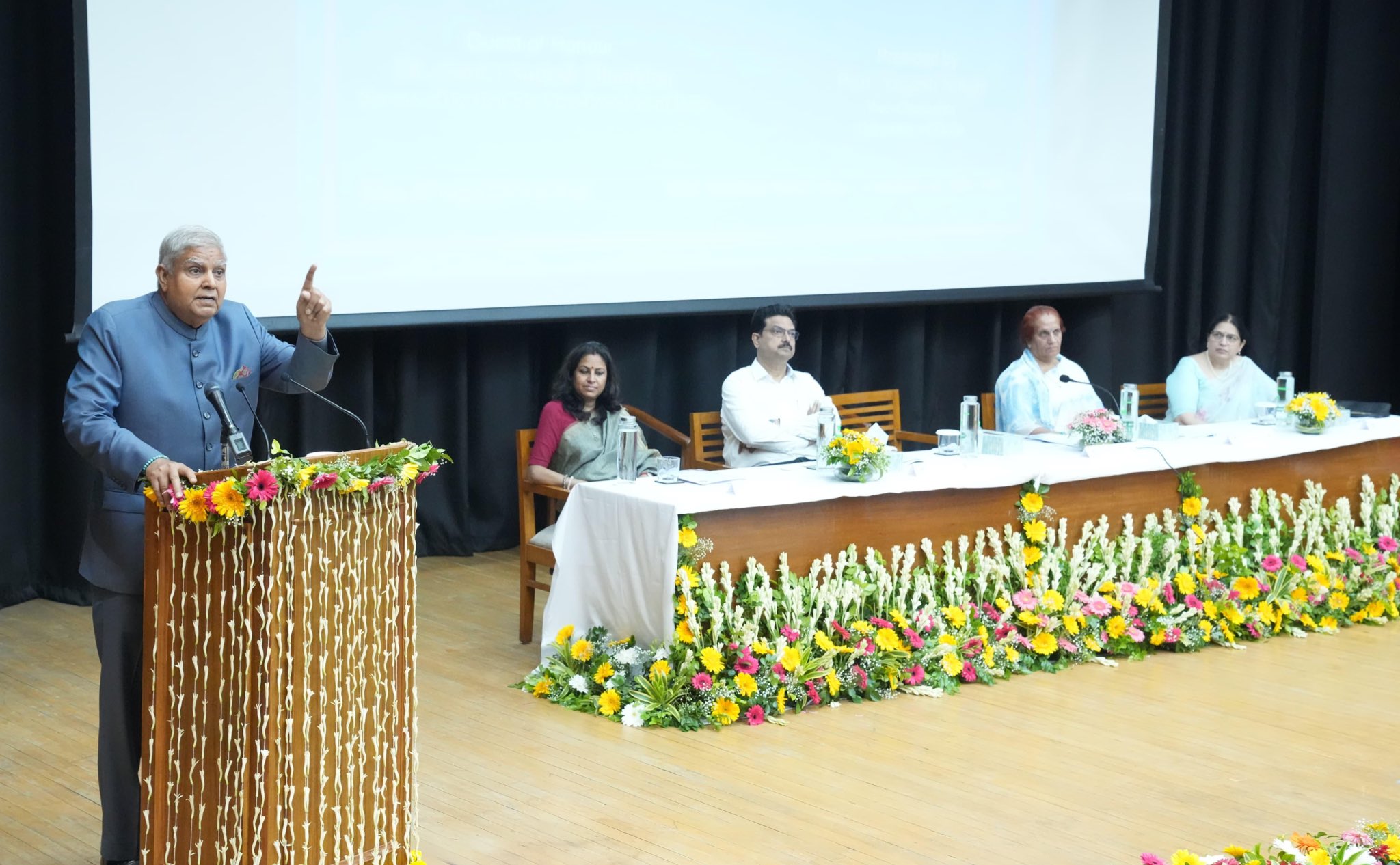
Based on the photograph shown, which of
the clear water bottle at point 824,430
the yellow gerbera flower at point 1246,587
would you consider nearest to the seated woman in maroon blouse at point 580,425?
the clear water bottle at point 824,430

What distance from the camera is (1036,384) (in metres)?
5.74

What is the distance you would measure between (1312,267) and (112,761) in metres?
7.68

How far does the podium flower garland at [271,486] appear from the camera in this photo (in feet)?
8.32

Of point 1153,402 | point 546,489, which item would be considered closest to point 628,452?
point 546,489

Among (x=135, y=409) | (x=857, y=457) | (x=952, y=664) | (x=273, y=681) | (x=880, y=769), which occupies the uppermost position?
(x=135, y=409)

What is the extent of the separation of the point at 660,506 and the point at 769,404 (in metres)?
1.36

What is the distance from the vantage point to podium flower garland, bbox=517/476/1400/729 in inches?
165

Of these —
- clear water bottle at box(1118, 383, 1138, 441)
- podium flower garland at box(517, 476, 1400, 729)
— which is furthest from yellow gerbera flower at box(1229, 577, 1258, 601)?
clear water bottle at box(1118, 383, 1138, 441)

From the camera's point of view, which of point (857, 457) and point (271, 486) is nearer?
point (271, 486)

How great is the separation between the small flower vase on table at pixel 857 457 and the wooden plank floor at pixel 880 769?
686 mm

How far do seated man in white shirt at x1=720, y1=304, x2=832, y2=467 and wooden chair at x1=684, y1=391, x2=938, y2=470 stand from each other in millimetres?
97

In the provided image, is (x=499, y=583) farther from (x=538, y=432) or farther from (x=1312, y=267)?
(x=1312, y=267)

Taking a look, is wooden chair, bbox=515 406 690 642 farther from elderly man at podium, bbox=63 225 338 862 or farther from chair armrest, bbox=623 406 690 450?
elderly man at podium, bbox=63 225 338 862

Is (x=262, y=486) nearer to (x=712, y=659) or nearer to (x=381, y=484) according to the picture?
(x=381, y=484)
